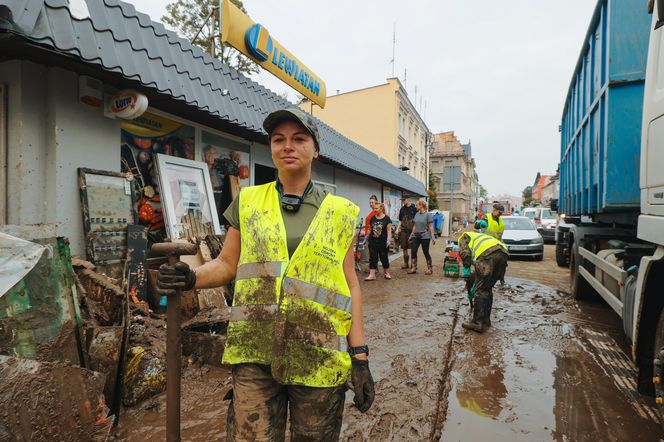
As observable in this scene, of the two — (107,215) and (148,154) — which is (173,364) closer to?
(107,215)

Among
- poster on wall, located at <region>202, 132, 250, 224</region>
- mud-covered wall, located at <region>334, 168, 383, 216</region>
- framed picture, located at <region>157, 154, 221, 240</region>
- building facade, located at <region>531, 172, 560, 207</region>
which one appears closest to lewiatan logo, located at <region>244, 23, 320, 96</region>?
poster on wall, located at <region>202, 132, 250, 224</region>

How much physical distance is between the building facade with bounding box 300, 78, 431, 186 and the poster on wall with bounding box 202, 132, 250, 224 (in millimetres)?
17191

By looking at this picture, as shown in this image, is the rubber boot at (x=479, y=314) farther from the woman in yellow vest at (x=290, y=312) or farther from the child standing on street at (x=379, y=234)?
the woman in yellow vest at (x=290, y=312)

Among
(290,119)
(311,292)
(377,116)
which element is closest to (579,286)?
Answer: (311,292)

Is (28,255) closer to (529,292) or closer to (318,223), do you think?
(318,223)

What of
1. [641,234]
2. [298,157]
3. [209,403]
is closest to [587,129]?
[641,234]

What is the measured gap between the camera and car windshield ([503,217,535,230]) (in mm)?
13391

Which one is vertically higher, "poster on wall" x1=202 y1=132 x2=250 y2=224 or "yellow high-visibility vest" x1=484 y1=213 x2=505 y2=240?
"poster on wall" x1=202 y1=132 x2=250 y2=224

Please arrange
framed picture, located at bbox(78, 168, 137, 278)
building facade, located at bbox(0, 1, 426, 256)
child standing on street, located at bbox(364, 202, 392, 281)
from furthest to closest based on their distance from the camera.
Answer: child standing on street, located at bbox(364, 202, 392, 281) < framed picture, located at bbox(78, 168, 137, 278) < building facade, located at bbox(0, 1, 426, 256)

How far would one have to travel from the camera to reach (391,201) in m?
17.5

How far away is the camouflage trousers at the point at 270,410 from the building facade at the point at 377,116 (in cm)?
2261

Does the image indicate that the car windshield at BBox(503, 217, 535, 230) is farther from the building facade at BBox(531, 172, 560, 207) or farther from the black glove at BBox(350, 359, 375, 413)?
the building facade at BBox(531, 172, 560, 207)

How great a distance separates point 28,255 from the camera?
2299 mm

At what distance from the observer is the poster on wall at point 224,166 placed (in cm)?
597
